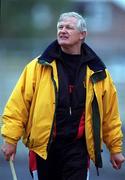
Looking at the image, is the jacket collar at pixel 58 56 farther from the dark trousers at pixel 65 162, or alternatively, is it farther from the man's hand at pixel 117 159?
the man's hand at pixel 117 159

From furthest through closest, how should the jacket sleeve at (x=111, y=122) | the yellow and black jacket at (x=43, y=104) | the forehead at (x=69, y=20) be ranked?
1. the jacket sleeve at (x=111, y=122)
2. the forehead at (x=69, y=20)
3. the yellow and black jacket at (x=43, y=104)

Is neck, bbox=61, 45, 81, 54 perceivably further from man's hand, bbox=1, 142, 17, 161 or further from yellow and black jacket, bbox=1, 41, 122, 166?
man's hand, bbox=1, 142, 17, 161

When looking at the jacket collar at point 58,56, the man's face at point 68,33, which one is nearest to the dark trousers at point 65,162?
the jacket collar at point 58,56

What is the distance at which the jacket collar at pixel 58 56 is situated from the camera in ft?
15.4

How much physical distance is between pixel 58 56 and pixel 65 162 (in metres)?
0.80

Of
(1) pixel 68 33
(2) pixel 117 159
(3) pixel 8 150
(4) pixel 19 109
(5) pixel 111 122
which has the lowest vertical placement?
(2) pixel 117 159

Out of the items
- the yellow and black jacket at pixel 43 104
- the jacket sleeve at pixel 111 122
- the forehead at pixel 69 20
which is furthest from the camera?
the jacket sleeve at pixel 111 122

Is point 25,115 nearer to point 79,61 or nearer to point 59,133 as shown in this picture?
point 59,133

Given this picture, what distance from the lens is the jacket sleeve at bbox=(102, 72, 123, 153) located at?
16.0 ft

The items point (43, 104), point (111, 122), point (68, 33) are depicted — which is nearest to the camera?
point (43, 104)

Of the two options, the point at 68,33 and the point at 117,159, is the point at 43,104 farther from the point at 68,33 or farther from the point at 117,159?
the point at 117,159

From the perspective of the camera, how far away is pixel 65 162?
15.5 feet

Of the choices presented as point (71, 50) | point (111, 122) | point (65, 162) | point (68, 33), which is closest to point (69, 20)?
point (68, 33)

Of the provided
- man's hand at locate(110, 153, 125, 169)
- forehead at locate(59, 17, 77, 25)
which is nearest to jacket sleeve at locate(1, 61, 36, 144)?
forehead at locate(59, 17, 77, 25)
